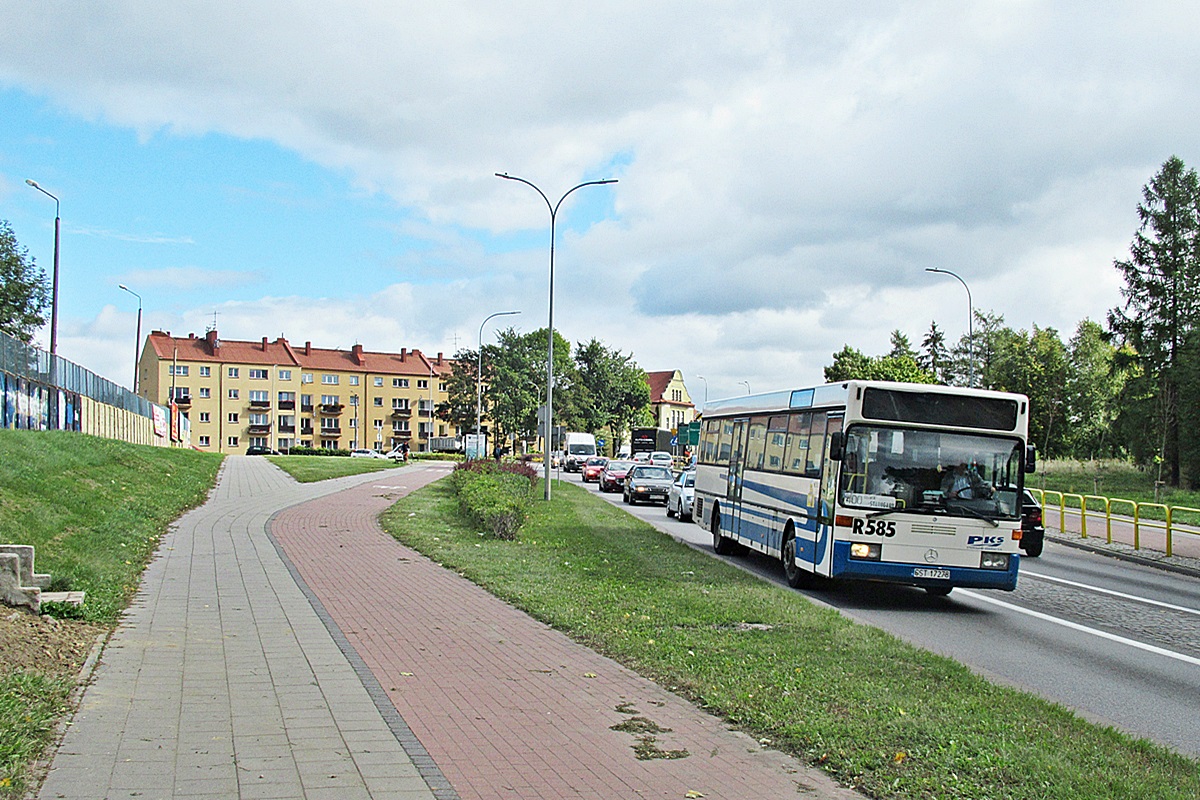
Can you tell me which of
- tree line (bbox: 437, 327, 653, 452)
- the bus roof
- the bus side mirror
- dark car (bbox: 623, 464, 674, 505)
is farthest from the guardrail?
tree line (bbox: 437, 327, 653, 452)

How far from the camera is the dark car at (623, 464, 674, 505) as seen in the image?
34.9 meters

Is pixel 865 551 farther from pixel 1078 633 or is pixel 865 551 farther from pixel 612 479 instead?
pixel 612 479

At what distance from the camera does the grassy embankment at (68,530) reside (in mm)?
5941

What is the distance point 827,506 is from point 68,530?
9.64 metres

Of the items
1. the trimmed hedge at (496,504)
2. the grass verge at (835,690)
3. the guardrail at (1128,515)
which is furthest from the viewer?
the guardrail at (1128,515)

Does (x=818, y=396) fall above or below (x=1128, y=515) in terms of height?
above

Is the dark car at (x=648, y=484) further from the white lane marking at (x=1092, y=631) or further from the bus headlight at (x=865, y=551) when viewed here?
the bus headlight at (x=865, y=551)

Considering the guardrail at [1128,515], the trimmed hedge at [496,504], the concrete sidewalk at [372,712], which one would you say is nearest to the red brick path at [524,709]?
the concrete sidewalk at [372,712]

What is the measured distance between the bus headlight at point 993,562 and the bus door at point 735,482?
Answer: 17.3 ft

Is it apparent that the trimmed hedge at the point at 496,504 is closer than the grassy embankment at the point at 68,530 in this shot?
No

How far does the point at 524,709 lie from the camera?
6.73 meters

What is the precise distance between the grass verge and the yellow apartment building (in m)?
108

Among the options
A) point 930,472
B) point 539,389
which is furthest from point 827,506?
point 539,389

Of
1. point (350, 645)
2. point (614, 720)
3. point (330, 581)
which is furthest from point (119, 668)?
point (330, 581)
